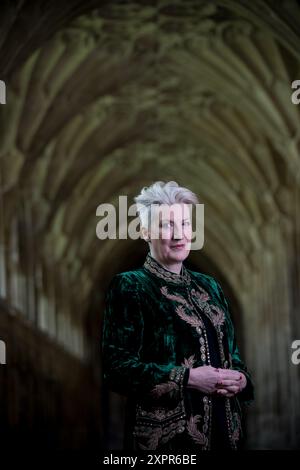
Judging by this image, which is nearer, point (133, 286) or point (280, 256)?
point (133, 286)

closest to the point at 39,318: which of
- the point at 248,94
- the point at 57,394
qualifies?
the point at 57,394

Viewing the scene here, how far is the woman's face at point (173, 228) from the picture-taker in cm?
428

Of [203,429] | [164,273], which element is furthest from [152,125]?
[203,429]

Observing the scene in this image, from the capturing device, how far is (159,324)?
4.27 m

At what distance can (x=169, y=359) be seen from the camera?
14.0ft

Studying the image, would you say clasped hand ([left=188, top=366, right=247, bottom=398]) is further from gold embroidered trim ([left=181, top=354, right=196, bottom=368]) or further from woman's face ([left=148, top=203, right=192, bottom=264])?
woman's face ([left=148, top=203, right=192, bottom=264])

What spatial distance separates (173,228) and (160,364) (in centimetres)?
54

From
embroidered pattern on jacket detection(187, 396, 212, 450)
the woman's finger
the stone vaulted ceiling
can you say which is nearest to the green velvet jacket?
embroidered pattern on jacket detection(187, 396, 212, 450)

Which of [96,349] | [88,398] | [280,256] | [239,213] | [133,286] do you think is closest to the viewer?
[133,286]

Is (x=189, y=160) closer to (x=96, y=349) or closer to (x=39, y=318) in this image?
(x=39, y=318)

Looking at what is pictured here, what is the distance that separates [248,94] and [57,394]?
13.4m

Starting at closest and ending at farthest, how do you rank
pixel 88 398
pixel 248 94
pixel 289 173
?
pixel 248 94, pixel 289 173, pixel 88 398

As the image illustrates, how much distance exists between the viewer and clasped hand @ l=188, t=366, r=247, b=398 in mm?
4199

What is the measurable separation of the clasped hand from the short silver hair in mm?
626
